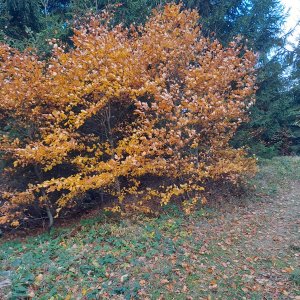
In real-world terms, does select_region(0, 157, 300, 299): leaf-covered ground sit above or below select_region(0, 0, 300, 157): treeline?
below

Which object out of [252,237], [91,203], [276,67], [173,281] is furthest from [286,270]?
[276,67]

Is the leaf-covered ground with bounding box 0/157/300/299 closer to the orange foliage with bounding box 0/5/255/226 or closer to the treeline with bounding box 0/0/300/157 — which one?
the orange foliage with bounding box 0/5/255/226

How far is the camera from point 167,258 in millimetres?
5020

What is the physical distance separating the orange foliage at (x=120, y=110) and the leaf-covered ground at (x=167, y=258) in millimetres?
879

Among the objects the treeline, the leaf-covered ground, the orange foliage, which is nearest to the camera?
the leaf-covered ground

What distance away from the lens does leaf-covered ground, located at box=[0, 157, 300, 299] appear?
415 cm

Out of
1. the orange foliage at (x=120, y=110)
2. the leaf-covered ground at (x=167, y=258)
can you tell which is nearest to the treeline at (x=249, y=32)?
the orange foliage at (x=120, y=110)

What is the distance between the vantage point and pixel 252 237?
233 inches

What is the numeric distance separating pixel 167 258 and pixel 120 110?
3.86 meters

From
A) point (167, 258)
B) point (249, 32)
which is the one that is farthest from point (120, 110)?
point (249, 32)

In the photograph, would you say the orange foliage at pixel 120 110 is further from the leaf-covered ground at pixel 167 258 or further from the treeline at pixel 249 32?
the treeline at pixel 249 32

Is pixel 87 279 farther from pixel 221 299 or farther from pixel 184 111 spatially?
pixel 184 111

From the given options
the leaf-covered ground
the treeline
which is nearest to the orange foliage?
the leaf-covered ground

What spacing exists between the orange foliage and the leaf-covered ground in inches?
34.6
